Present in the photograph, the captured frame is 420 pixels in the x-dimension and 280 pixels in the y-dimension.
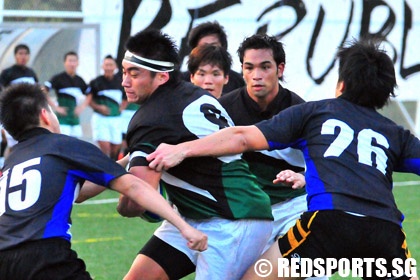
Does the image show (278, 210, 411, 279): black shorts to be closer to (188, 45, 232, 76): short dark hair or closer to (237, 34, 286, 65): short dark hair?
(237, 34, 286, 65): short dark hair

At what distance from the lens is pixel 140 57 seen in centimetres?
477

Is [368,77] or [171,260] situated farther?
[171,260]

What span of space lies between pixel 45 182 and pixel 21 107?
41 centimetres

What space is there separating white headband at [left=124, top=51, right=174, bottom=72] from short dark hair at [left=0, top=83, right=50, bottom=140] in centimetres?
65

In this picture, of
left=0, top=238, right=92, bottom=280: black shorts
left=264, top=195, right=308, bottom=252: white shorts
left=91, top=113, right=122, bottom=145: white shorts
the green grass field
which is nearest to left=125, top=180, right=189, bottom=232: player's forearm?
left=0, top=238, right=92, bottom=280: black shorts

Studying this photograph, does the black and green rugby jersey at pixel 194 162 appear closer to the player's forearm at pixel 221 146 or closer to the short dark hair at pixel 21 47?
the player's forearm at pixel 221 146

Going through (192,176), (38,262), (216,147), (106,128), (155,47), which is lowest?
(106,128)

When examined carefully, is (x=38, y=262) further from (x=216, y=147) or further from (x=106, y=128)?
(x=106, y=128)

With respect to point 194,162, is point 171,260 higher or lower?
lower

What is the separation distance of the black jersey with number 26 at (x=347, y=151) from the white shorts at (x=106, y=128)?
431 inches

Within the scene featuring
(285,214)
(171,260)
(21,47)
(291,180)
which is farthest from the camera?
(21,47)

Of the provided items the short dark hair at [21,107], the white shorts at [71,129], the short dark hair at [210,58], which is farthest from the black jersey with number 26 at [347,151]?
the white shorts at [71,129]

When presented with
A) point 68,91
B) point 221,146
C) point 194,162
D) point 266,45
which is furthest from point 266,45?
point 68,91

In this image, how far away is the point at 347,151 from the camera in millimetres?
4305
